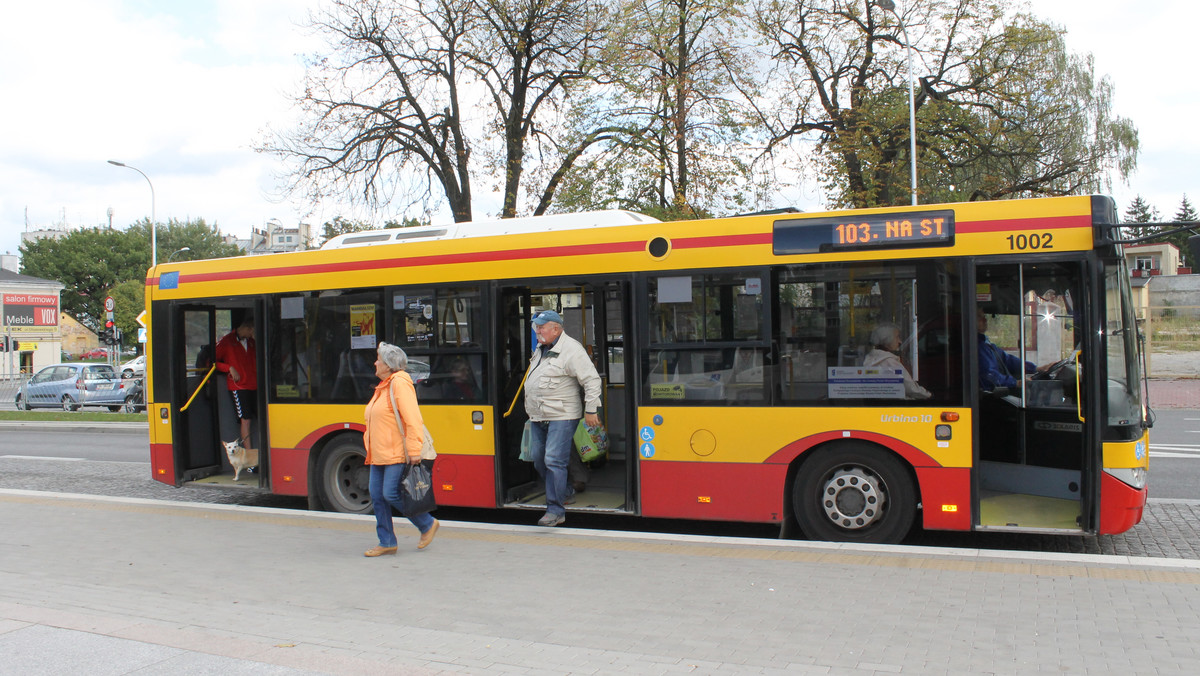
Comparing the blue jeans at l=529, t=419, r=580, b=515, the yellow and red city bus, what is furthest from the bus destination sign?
the blue jeans at l=529, t=419, r=580, b=515

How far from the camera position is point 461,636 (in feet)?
15.6

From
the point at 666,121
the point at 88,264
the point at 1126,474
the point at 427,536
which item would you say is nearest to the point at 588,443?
the point at 427,536

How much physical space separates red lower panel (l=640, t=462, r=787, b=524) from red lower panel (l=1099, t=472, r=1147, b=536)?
2197mm

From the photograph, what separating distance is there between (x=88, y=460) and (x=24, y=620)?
10.9m

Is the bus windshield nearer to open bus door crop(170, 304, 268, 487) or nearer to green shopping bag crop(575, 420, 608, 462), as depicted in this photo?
green shopping bag crop(575, 420, 608, 462)

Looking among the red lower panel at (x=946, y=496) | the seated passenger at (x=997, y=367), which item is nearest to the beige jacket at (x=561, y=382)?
the red lower panel at (x=946, y=496)

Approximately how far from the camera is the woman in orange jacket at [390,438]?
641 cm

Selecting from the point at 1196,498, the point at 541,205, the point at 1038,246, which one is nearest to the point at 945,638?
the point at 1038,246

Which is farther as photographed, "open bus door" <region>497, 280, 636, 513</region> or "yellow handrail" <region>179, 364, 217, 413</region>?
"yellow handrail" <region>179, 364, 217, 413</region>

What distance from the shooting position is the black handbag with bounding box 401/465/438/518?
6.43m

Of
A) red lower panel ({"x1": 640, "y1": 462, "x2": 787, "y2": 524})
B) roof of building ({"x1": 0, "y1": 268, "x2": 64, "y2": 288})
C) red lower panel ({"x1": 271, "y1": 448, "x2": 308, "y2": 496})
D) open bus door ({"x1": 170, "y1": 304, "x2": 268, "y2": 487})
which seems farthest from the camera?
roof of building ({"x1": 0, "y1": 268, "x2": 64, "y2": 288})

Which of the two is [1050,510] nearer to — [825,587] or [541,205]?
[825,587]

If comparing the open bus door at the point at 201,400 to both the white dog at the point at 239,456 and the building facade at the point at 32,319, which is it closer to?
the white dog at the point at 239,456

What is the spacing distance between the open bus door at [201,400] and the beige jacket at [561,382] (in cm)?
373
